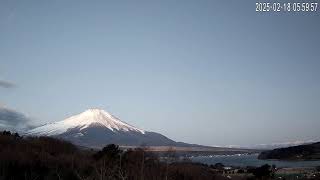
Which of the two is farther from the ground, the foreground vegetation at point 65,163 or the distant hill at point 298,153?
the distant hill at point 298,153

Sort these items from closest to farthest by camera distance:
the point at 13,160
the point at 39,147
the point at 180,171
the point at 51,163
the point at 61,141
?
the point at 13,160 < the point at 51,163 < the point at 180,171 < the point at 39,147 < the point at 61,141

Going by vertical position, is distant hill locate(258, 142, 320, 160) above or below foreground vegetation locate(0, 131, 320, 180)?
above

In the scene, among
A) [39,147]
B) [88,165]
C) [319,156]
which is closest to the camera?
[88,165]

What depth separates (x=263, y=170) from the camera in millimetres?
37875

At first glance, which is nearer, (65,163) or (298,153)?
(65,163)

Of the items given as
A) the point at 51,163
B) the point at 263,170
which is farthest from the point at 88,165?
the point at 263,170

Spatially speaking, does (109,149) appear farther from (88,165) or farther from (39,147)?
(88,165)

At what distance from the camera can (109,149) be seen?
31.0 meters

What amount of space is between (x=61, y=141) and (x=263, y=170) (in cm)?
1442

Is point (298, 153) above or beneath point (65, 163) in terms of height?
Result: above

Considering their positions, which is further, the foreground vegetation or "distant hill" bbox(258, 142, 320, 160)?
"distant hill" bbox(258, 142, 320, 160)

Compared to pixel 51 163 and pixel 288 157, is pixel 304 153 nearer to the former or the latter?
pixel 288 157

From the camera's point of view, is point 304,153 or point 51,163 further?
point 304,153

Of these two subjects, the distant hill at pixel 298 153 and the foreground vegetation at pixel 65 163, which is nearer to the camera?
the foreground vegetation at pixel 65 163
